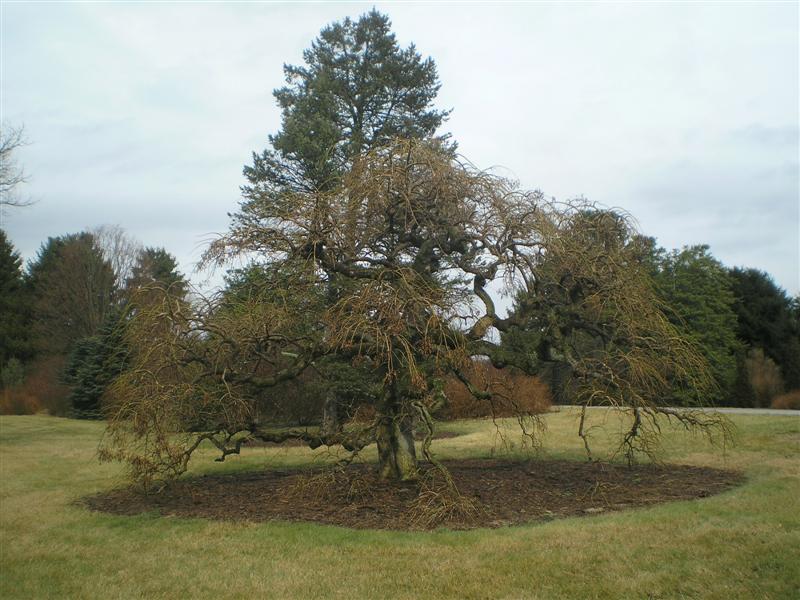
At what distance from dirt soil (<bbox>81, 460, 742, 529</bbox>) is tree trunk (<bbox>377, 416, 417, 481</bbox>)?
0.66 feet

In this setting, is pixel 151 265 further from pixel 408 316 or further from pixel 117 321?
pixel 408 316

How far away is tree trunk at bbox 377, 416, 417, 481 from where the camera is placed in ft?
30.8

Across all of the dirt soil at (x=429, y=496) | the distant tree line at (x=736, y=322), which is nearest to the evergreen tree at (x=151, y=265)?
the distant tree line at (x=736, y=322)

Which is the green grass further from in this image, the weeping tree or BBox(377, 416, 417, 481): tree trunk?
BBox(377, 416, 417, 481): tree trunk

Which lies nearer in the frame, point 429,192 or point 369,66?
point 429,192

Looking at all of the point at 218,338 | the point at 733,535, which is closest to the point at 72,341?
the point at 218,338

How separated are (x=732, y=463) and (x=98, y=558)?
31.7 feet

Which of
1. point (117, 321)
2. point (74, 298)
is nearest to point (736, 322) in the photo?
point (117, 321)

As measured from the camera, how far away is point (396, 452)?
9.52m

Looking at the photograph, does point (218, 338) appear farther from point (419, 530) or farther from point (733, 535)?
point (733, 535)

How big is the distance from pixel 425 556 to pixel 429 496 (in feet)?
6.36

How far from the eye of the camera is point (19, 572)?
6.37m

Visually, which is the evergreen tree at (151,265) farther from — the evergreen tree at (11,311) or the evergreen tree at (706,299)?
the evergreen tree at (706,299)

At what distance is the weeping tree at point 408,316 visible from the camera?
8664 mm
